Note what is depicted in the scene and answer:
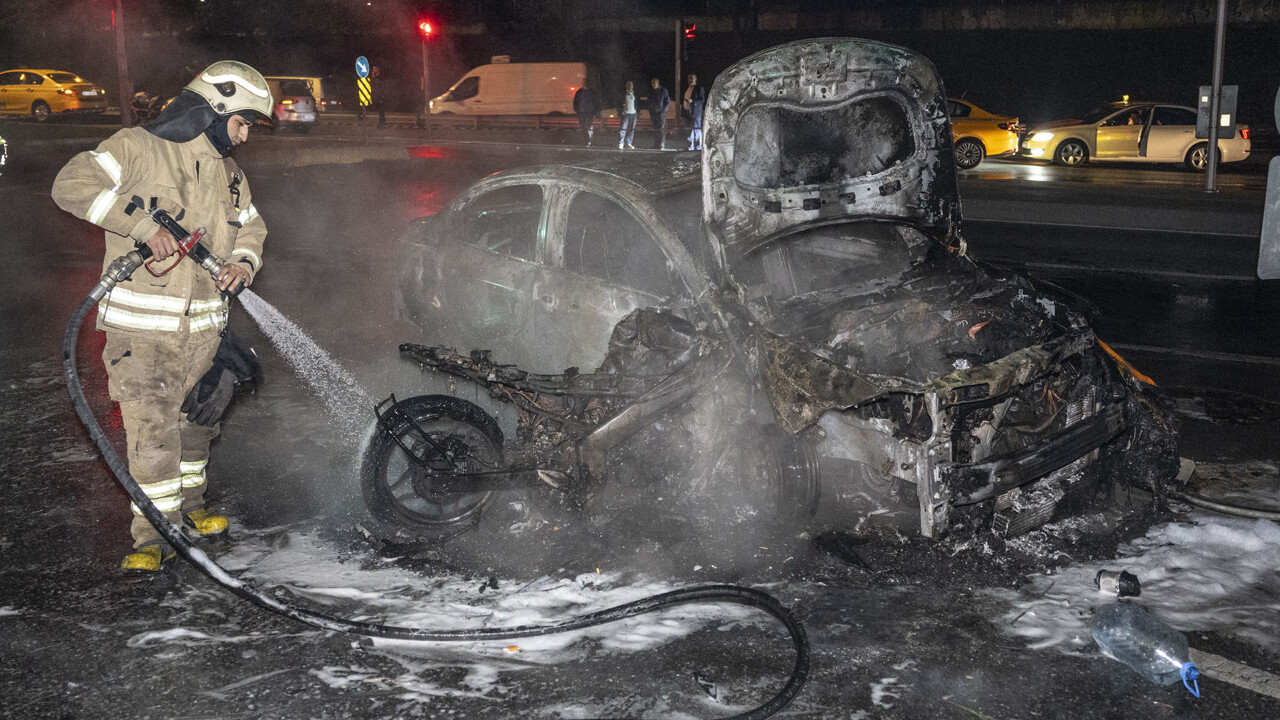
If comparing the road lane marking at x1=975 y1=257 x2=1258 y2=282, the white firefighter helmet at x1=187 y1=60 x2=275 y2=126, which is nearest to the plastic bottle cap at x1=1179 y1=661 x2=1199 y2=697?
the white firefighter helmet at x1=187 y1=60 x2=275 y2=126

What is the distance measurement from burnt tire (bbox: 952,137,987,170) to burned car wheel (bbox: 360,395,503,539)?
19135 mm

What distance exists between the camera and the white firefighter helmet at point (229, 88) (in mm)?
4480

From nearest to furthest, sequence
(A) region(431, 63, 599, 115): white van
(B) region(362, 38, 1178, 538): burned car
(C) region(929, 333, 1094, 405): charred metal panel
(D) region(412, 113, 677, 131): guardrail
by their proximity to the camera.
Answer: (C) region(929, 333, 1094, 405): charred metal panel < (B) region(362, 38, 1178, 538): burned car < (D) region(412, 113, 677, 131): guardrail < (A) region(431, 63, 599, 115): white van

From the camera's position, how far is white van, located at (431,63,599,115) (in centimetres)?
3225

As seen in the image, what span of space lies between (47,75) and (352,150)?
18284 millimetres

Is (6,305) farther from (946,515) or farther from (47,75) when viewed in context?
(47,75)

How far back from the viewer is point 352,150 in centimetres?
2192

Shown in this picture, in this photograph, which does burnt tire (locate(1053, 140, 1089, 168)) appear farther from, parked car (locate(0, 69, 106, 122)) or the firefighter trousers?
parked car (locate(0, 69, 106, 122))

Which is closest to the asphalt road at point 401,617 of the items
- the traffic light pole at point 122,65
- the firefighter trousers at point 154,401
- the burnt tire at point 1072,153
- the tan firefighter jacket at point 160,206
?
the firefighter trousers at point 154,401

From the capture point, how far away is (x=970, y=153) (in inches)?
870

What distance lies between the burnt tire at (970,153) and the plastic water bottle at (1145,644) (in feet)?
64.0

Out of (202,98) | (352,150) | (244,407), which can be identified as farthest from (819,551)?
(352,150)

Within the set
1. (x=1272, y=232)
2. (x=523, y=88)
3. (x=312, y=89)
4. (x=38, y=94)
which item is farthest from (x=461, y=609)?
(x=38, y=94)

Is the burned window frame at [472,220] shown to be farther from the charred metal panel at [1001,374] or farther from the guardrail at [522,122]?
the guardrail at [522,122]
